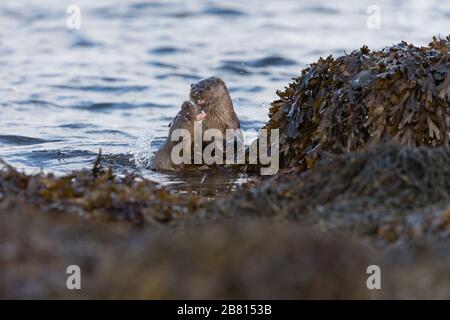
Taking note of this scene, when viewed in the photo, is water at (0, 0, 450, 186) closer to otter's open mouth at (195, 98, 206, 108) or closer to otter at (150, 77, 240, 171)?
otter at (150, 77, 240, 171)

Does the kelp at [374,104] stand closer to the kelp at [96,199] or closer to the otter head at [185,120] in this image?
the otter head at [185,120]

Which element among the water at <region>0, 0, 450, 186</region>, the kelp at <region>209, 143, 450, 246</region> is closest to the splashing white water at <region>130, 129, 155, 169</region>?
the water at <region>0, 0, 450, 186</region>

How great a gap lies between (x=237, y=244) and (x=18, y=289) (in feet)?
2.50

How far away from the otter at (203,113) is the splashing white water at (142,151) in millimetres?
226

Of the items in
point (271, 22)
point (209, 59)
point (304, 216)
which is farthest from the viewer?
point (271, 22)

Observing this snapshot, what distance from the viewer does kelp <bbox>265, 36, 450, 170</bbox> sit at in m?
6.41

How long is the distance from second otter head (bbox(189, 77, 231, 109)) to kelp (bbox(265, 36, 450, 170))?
147 centimetres

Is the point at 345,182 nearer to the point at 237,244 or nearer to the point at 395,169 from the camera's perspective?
the point at 395,169

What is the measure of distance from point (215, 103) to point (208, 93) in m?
0.11

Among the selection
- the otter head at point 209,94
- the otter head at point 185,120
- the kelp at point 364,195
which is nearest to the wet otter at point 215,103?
the otter head at point 209,94

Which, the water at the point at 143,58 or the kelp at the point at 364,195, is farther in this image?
the water at the point at 143,58

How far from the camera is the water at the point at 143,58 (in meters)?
9.81

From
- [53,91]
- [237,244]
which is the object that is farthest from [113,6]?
[237,244]

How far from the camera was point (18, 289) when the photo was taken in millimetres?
3238
